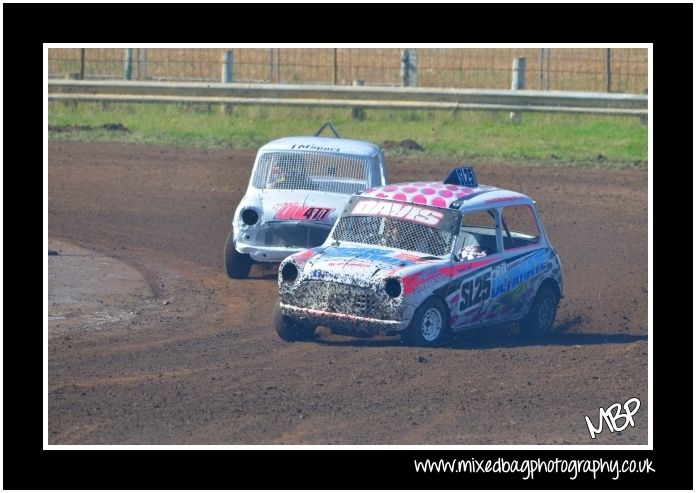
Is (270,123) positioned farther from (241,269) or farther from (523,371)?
(523,371)

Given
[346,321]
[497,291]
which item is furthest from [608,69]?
[346,321]

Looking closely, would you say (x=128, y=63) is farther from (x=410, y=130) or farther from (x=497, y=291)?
(x=497, y=291)

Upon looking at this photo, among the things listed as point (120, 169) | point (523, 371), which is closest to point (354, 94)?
point (120, 169)

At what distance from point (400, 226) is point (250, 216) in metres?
2.71

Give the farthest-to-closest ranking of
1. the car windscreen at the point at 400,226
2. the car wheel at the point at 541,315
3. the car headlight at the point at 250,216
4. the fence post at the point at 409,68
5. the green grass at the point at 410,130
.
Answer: the fence post at the point at 409,68
the green grass at the point at 410,130
the car headlight at the point at 250,216
the car wheel at the point at 541,315
the car windscreen at the point at 400,226

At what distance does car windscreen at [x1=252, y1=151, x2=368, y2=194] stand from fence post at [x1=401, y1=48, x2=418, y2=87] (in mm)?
11095

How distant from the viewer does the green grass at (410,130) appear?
2142 centimetres

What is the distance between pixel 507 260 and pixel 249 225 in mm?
3213

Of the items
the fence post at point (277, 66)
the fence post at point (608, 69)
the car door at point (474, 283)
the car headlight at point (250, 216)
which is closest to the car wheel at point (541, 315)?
the car door at point (474, 283)

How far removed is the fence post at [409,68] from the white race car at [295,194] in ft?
34.9

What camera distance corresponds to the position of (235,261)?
522 inches

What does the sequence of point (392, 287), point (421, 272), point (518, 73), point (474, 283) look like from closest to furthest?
1. point (392, 287)
2. point (421, 272)
3. point (474, 283)
4. point (518, 73)

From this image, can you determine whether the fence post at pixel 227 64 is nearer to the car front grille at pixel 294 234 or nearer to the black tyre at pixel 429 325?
the car front grille at pixel 294 234

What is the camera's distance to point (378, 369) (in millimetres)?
9539
